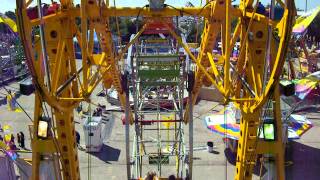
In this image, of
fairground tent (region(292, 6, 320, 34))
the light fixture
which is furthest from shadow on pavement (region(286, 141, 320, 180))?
the light fixture

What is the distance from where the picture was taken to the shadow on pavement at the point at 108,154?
2173 cm

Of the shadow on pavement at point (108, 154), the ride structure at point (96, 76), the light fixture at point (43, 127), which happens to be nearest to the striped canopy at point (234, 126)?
the shadow on pavement at point (108, 154)

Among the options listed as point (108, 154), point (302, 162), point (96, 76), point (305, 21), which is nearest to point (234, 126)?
point (302, 162)

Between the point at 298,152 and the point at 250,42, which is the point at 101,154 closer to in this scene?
the point at 298,152

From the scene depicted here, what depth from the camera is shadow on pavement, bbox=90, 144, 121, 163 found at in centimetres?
2173

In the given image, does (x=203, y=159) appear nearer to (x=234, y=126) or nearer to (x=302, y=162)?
(x=234, y=126)

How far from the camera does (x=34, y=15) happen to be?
9.68 meters

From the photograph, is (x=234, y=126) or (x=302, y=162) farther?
(x=234, y=126)

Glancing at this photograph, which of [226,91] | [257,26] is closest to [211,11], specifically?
[257,26]

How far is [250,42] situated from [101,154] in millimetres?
14267

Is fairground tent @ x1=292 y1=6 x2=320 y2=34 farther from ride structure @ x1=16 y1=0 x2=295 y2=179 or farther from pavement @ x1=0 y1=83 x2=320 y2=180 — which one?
ride structure @ x1=16 y1=0 x2=295 y2=179

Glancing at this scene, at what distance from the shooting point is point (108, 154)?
22.3 metres

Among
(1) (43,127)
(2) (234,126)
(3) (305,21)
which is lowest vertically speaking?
(2) (234,126)

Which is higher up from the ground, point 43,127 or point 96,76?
point 96,76
